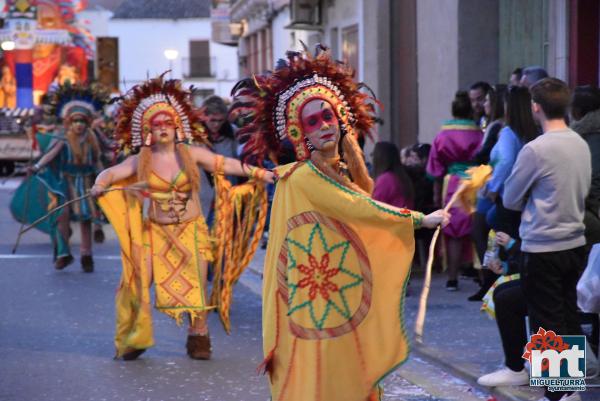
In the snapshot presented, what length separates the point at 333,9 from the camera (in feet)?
67.8

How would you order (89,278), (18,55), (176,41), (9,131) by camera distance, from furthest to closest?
(176,41), (18,55), (9,131), (89,278)

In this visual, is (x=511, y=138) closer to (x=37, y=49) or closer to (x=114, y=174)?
(x=114, y=174)

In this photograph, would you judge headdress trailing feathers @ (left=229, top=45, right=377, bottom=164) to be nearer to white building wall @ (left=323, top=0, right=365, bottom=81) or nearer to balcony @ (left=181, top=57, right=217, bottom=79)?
white building wall @ (left=323, top=0, right=365, bottom=81)

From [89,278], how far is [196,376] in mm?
4845

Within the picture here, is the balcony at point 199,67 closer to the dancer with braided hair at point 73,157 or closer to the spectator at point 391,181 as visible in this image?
the dancer with braided hair at point 73,157

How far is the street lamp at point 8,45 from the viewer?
41.1m

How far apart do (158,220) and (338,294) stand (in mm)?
3003

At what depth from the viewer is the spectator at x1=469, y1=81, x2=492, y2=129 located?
11.1m

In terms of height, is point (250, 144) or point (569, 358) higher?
point (250, 144)

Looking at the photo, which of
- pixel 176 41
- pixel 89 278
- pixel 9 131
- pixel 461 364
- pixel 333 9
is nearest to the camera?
pixel 461 364

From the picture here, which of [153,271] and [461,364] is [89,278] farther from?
[461,364]

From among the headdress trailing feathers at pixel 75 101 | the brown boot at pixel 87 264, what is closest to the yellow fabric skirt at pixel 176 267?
the brown boot at pixel 87 264

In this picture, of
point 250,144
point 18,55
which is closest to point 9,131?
point 18,55

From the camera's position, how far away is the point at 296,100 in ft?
20.9
